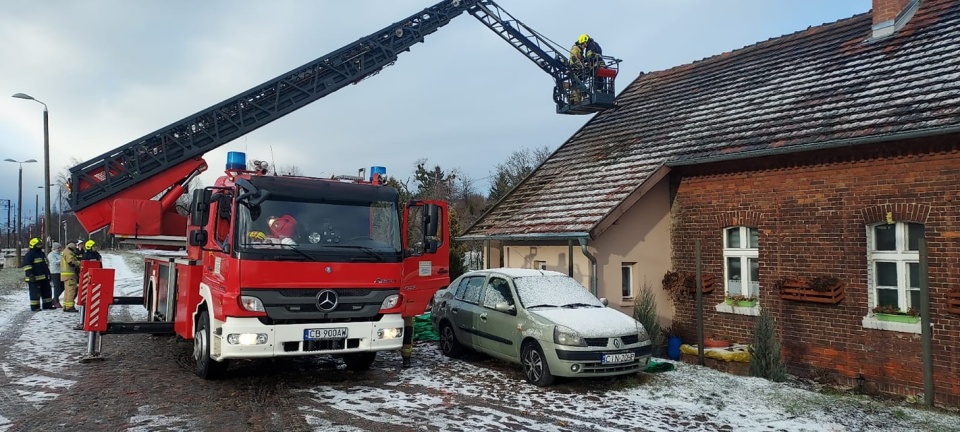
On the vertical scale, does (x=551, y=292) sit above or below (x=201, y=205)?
below

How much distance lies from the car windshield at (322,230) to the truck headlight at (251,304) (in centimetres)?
54

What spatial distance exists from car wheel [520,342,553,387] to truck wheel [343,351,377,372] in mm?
2178

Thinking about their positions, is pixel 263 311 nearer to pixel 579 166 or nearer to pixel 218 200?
pixel 218 200

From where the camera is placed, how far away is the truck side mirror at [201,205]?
8.19 metres

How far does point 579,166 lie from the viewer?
14766 millimetres

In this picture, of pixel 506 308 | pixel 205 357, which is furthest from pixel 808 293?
pixel 205 357

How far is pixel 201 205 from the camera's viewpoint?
8.21 metres

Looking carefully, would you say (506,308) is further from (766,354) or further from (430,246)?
(766,354)

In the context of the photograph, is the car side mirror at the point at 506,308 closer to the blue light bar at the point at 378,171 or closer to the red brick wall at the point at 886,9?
the blue light bar at the point at 378,171

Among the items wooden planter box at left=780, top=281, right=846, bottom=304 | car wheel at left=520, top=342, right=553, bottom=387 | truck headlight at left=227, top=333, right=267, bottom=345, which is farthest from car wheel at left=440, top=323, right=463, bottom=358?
wooden planter box at left=780, top=281, right=846, bottom=304

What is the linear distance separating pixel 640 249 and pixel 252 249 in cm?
741

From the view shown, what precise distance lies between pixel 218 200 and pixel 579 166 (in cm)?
868

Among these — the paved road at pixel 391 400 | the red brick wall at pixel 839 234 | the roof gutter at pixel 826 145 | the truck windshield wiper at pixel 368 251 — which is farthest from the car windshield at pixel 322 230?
the red brick wall at pixel 839 234

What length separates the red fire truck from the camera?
7.64 metres
